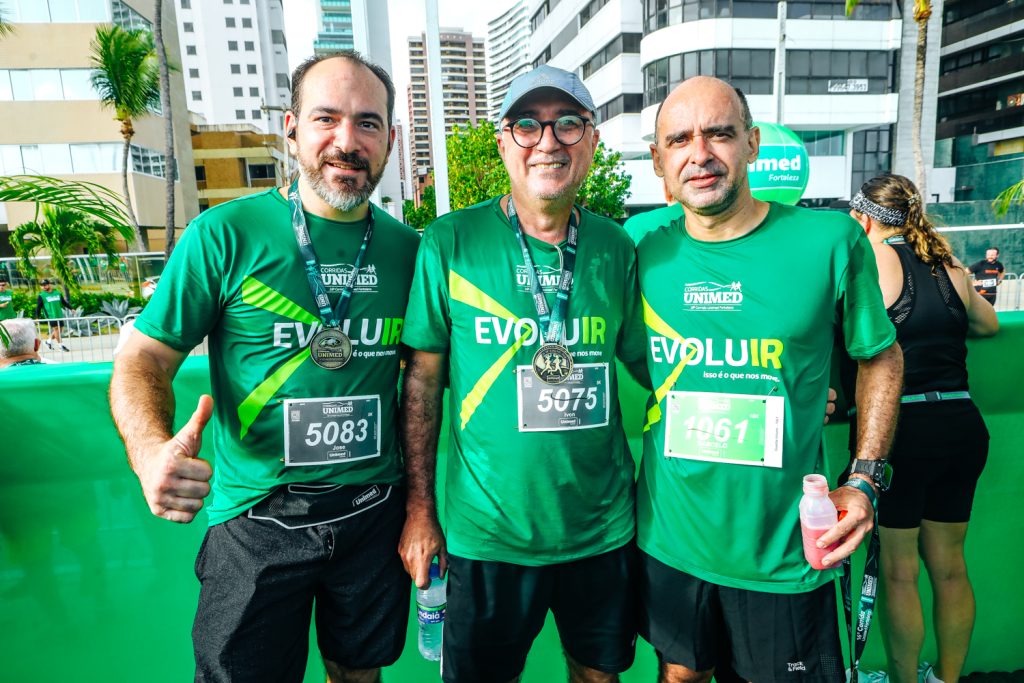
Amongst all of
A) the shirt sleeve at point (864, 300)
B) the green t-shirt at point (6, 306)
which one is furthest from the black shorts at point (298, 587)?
the green t-shirt at point (6, 306)

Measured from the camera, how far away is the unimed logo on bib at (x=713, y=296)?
201cm

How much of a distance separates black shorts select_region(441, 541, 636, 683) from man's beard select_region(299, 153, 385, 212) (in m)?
1.24

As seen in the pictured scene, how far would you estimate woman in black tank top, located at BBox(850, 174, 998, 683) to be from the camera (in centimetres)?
252

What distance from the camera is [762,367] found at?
197 cm

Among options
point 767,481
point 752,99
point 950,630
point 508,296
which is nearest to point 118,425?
point 508,296

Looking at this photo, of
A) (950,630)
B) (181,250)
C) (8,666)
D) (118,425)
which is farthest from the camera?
(950,630)

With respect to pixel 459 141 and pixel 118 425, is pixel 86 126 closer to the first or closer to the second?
pixel 459 141

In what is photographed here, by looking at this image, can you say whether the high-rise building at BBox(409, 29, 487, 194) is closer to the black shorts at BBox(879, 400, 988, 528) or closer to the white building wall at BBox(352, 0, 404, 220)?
the white building wall at BBox(352, 0, 404, 220)

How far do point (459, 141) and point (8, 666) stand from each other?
2890 cm

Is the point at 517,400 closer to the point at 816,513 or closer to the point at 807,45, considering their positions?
the point at 816,513

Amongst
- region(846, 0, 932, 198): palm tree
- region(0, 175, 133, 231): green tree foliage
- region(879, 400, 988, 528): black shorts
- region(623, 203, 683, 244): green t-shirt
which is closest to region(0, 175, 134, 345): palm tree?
region(0, 175, 133, 231): green tree foliage

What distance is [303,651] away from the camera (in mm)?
2105

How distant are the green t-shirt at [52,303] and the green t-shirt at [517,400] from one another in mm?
14853

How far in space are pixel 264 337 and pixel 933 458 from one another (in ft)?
8.43
